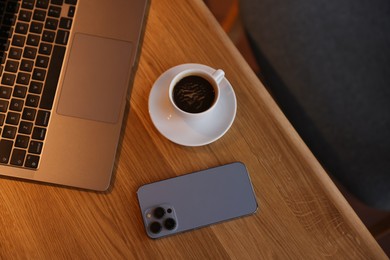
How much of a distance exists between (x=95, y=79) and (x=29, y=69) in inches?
4.3

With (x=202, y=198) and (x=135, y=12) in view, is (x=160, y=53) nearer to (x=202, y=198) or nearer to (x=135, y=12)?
(x=135, y=12)

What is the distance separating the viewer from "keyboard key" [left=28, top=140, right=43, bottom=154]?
617 mm

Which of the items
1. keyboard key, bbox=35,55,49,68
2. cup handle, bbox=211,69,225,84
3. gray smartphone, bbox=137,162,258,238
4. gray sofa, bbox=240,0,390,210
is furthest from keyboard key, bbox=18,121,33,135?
gray sofa, bbox=240,0,390,210

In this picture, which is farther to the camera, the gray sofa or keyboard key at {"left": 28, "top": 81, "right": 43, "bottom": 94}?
the gray sofa

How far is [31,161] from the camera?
0.61 meters

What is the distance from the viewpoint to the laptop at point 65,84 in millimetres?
617

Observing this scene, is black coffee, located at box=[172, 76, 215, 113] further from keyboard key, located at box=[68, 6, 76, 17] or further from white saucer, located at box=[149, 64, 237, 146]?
keyboard key, located at box=[68, 6, 76, 17]

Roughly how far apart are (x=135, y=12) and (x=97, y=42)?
85 millimetres

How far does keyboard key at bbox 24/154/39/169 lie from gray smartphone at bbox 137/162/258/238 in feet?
0.56

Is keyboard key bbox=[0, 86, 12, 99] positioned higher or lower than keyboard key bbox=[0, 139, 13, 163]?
higher

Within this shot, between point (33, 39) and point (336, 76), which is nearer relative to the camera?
point (33, 39)

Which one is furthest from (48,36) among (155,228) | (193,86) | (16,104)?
(155,228)

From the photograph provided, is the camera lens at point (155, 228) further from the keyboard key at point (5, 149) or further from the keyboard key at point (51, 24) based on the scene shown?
the keyboard key at point (51, 24)

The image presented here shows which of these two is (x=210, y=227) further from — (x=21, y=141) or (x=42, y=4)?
(x=42, y=4)
